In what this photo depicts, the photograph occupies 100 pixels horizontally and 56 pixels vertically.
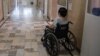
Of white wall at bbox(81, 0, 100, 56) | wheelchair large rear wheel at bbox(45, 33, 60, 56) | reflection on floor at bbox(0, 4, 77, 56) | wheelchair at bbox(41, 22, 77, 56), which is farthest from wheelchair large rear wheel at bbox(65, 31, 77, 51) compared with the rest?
white wall at bbox(81, 0, 100, 56)

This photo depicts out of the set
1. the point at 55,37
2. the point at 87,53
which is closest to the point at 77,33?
the point at 55,37

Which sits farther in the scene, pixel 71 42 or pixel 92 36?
pixel 71 42

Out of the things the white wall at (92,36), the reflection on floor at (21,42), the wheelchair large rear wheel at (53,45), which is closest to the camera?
the white wall at (92,36)

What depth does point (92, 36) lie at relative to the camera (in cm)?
229

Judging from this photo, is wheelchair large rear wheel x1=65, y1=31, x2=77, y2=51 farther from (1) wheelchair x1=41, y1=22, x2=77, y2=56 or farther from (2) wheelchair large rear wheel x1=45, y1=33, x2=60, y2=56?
(2) wheelchair large rear wheel x1=45, y1=33, x2=60, y2=56

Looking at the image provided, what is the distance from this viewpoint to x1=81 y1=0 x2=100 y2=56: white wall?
2.18m

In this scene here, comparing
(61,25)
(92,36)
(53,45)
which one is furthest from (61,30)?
(92,36)

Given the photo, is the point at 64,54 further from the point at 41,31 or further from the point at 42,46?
the point at 41,31

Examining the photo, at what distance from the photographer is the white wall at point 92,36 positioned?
7.14 feet

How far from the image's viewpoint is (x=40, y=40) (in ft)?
12.9

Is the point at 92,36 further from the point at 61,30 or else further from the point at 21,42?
the point at 21,42

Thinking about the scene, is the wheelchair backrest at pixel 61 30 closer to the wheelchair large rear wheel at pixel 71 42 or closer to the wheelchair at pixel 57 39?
the wheelchair at pixel 57 39

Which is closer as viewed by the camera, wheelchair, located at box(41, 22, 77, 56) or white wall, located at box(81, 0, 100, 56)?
white wall, located at box(81, 0, 100, 56)

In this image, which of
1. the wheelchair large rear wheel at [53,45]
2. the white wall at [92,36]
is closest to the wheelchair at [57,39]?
the wheelchair large rear wheel at [53,45]
